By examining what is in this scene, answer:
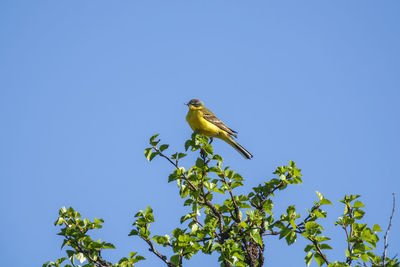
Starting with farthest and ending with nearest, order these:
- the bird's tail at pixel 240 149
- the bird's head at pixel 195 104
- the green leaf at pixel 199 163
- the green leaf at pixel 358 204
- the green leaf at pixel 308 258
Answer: the bird's head at pixel 195 104, the bird's tail at pixel 240 149, the green leaf at pixel 199 163, the green leaf at pixel 358 204, the green leaf at pixel 308 258

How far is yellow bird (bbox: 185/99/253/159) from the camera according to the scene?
1015 cm

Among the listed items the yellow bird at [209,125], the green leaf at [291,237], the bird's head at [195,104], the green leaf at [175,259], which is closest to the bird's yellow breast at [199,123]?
the yellow bird at [209,125]

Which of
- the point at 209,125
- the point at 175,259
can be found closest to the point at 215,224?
the point at 175,259

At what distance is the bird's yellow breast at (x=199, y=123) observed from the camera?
1012 centimetres

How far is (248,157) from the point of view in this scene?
1050cm

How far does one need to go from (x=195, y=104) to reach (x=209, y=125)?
120 cm

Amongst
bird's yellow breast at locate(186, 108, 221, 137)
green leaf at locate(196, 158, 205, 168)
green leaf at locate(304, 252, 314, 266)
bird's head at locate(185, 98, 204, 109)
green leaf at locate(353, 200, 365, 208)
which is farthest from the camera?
bird's head at locate(185, 98, 204, 109)

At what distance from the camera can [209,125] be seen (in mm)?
10258

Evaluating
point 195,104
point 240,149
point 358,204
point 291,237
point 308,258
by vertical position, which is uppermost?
point 195,104

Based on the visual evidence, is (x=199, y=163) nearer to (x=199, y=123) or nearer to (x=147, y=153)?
(x=147, y=153)

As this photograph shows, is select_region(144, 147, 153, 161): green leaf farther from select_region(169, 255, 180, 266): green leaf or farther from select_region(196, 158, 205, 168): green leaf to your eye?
select_region(169, 255, 180, 266): green leaf

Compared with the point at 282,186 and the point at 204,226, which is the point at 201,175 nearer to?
the point at 204,226

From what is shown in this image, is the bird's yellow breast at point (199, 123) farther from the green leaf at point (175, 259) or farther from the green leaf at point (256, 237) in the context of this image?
the green leaf at point (256, 237)

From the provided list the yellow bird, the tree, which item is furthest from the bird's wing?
the tree
